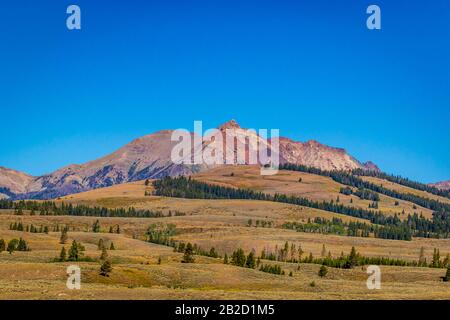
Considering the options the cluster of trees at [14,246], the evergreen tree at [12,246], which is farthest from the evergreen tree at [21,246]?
the evergreen tree at [12,246]

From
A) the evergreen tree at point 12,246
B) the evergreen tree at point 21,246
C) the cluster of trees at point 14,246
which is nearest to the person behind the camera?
the evergreen tree at point 12,246

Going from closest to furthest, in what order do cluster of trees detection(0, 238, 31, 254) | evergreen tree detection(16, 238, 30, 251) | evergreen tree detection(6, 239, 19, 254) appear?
1. evergreen tree detection(6, 239, 19, 254)
2. cluster of trees detection(0, 238, 31, 254)
3. evergreen tree detection(16, 238, 30, 251)

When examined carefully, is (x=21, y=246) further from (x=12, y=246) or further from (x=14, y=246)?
(x=12, y=246)

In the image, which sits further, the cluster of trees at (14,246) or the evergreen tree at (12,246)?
the cluster of trees at (14,246)

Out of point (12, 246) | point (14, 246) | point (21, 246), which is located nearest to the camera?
point (12, 246)

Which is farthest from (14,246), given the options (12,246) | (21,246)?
(12,246)

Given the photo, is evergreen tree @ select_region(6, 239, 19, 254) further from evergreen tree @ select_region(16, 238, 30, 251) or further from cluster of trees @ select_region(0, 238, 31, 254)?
evergreen tree @ select_region(16, 238, 30, 251)

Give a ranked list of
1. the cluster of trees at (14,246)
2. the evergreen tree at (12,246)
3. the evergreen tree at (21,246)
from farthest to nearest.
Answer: the evergreen tree at (21,246) → the cluster of trees at (14,246) → the evergreen tree at (12,246)

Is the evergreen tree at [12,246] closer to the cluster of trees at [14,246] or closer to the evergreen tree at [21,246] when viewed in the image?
the cluster of trees at [14,246]

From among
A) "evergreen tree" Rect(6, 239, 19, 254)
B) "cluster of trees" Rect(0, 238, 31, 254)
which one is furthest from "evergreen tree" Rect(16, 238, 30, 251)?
"evergreen tree" Rect(6, 239, 19, 254)

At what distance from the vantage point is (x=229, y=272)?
11919cm

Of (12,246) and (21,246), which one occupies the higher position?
(12,246)

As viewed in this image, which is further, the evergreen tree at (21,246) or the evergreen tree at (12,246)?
the evergreen tree at (21,246)
